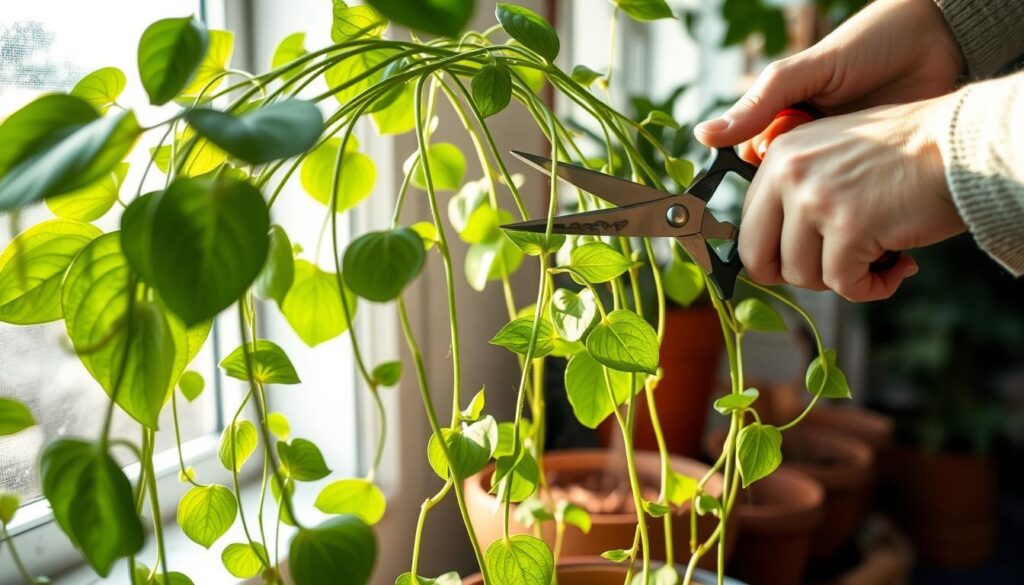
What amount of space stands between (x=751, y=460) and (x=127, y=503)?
0.33 m

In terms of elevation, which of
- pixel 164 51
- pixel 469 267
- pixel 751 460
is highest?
pixel 164 51

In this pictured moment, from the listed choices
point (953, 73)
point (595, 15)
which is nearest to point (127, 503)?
point (953, 73)

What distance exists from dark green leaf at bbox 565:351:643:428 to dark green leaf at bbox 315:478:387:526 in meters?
0.14

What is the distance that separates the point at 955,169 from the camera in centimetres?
46

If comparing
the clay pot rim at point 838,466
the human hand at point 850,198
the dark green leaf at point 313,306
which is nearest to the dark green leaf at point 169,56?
the dark green leaf at point 313,306

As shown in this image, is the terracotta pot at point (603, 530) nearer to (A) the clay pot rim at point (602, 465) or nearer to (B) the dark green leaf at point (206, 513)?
(A) the clay pot rim at point (602, 465)

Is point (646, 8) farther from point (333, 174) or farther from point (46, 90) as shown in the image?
point (46, 90)

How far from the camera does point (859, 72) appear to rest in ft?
2.20

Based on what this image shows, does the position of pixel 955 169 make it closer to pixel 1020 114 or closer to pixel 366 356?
pixel 1020 114

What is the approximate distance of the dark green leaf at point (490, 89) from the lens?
488 mm

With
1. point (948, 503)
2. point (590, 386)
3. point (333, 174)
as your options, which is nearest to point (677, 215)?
point (590, 386)

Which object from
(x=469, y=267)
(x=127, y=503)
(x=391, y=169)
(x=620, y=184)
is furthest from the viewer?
(x=391, y=169)

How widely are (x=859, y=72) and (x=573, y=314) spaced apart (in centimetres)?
34

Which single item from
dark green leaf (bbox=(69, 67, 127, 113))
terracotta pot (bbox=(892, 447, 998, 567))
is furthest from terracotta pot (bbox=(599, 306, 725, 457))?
terracotta pot (bbox=(892, 447, 998, 567))
